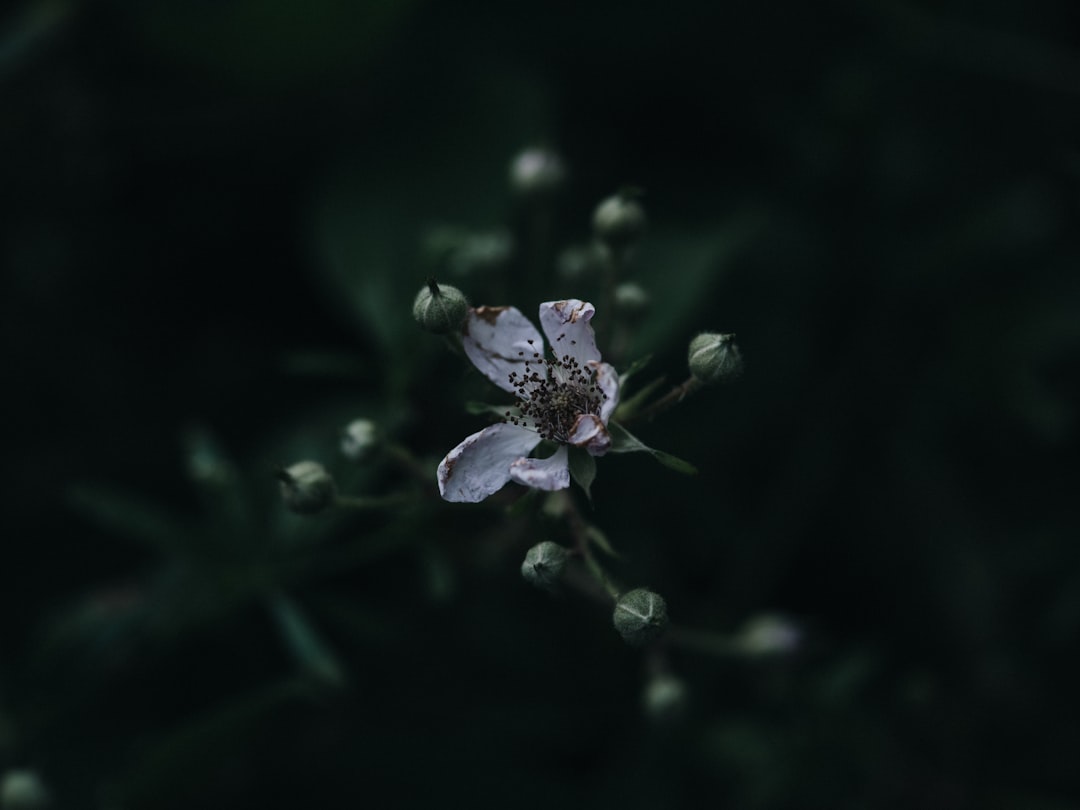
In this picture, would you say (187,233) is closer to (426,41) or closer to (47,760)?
(426,41)

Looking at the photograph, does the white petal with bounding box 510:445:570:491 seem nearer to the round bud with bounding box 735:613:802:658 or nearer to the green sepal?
the green sepal

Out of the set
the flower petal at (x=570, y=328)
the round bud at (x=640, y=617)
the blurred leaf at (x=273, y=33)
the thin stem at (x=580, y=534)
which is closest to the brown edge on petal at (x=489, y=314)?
the flower petal at (x=570, y=328)

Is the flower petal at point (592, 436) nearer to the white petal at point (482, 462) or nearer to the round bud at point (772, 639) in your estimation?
the white petal at point (482, 462)

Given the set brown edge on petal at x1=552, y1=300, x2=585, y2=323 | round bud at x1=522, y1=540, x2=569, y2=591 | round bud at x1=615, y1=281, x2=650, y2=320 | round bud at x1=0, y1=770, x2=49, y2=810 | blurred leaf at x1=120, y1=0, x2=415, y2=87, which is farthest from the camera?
blurred leaf at x1=120, y1=0, x2=415, y2=87

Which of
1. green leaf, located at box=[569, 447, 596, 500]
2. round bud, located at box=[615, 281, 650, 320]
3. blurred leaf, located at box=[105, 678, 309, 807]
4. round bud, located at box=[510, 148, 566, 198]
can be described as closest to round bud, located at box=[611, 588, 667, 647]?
green leaf, located at box=[569, 447, 596, 500]

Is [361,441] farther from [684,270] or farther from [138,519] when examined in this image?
[684,270]

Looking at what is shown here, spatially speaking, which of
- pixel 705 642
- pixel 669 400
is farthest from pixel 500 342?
pixel 705 642
